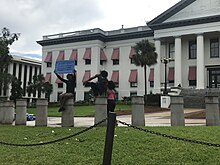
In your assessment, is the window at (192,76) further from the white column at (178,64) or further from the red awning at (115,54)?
the red awning at (115,54)

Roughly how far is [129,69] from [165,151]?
153 feet

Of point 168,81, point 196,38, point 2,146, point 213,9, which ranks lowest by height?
point 2,146

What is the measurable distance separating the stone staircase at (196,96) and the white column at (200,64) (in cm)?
209

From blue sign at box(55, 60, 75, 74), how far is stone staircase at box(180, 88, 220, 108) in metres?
24.4

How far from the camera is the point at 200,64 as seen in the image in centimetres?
4384

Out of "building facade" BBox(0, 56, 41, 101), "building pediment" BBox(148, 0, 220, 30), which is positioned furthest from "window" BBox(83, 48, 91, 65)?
"building facade" BBox(0, 56, 41, 101)

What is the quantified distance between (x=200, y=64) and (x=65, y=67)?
34.1 m

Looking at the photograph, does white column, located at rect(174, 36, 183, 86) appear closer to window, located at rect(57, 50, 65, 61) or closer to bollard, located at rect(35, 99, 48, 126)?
window, located at rect(57, 50, 65, 61)

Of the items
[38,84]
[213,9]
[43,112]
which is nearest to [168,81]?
[213,9]

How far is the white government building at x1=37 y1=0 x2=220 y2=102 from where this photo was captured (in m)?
44.7

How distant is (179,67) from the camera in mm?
45469

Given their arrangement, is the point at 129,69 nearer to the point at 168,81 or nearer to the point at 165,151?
the point at 168,81

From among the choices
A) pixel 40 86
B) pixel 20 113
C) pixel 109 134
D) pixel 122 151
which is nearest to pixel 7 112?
pixel 20 113

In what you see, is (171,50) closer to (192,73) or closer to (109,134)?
(192,73)
